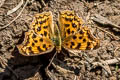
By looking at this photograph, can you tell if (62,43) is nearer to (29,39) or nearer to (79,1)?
(29,39)

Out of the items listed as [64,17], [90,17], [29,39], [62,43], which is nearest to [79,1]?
[90,17]

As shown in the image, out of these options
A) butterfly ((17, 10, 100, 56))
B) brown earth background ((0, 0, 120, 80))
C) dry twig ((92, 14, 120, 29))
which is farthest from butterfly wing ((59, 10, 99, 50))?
dry twig ((92, 14, 120, 29))

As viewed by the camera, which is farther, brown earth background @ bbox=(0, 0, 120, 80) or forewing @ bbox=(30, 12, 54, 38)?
brown earth background @ bbox=(0, 0, 120, 80)

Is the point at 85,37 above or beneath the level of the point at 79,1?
beneath

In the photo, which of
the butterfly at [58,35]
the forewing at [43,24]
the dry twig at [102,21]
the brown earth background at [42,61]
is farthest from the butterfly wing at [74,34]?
the dry twig at [102,21]

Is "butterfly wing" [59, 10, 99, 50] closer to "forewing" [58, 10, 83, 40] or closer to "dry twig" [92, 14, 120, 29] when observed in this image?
"forewing" [58, 10, 83, 40]

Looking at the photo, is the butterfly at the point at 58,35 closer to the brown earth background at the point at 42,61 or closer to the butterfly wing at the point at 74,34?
the butterfly wing at the point at 74,34

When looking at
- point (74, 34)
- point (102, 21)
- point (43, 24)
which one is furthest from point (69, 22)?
point (102, 21)

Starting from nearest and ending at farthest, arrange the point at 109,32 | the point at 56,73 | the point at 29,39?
the point at 29,39 < the point at 56,73 < the point at 109,32
